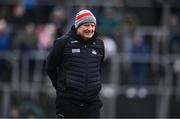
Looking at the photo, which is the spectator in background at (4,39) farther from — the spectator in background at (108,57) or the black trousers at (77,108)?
the black trousers at (77,108)

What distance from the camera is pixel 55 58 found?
34.5ft

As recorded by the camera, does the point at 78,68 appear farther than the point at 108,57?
No

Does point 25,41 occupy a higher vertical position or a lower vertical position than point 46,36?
lower

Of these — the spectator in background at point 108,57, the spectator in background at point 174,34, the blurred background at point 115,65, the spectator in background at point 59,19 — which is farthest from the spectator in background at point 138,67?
the spectator in background at point 59,19

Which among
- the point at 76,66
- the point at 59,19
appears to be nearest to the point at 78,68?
the point at 76,66

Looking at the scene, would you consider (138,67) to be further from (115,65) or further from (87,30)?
(87,30)

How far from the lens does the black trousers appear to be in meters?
10.5

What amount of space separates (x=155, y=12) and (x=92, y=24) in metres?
9.86

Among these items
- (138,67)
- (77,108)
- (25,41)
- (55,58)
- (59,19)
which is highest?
(59,19)

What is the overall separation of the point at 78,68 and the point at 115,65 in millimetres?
8311

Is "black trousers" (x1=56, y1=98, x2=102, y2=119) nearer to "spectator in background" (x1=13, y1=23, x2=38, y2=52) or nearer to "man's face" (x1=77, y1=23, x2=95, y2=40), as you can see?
"man's face" (x1=77, y1=23, x2=95, y2=40)

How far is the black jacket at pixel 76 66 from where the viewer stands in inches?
407

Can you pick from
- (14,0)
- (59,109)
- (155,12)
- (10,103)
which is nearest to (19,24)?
(14,0)

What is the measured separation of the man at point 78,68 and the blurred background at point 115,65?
A: 7.70 m
